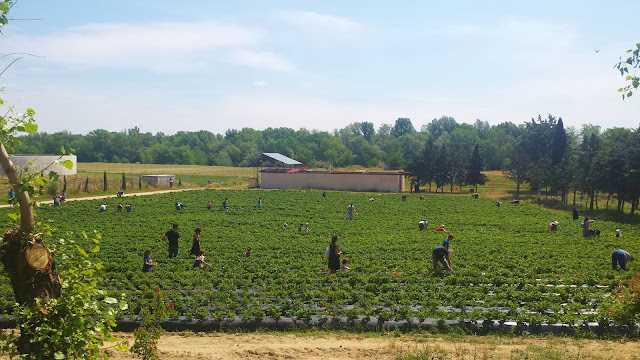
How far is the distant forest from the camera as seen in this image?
5216cm

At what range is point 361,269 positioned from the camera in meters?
19.5

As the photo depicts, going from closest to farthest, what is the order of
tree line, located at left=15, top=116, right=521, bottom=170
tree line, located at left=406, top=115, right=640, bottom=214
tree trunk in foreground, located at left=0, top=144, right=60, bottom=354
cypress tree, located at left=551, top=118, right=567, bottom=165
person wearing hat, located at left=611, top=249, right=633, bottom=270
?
tree trunk in foreground, located at left=0, top=144, right=60, bottom=354 < person wearing hat, located at left=611, top=249, right=633, bottom=270 < tree line, located at left=406, top=115, right=640, bottom=214 < cypress tree, located at left=551, top=118, right=567, bottom=165 < tree line, located at left=15, top=116, right=521, bottom=170

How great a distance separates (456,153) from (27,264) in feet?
374

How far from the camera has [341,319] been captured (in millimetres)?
13078

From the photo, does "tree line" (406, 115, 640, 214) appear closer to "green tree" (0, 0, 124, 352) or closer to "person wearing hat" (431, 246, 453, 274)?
"person wearing hat" (431, 246, 453, 274)

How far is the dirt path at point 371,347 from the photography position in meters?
10.4

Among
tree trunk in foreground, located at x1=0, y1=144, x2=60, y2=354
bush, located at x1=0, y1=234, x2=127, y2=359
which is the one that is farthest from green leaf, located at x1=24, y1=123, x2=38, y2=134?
bush, located at x1=0, y1=234, x2=127, y2=359

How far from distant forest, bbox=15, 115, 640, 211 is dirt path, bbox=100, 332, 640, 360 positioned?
38.1 metres

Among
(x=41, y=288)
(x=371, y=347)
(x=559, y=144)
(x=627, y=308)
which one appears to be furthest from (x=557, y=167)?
(x=41, y=288)

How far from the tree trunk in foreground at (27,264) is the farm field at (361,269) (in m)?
0.45

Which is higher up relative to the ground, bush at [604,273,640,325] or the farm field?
bush at [604,273,640,325]

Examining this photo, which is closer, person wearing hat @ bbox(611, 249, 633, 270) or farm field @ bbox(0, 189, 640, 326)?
farm field @ bbox(0, 189, 640, 326)

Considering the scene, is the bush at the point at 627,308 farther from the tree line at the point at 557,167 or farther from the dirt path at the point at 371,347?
the tree line at the point at 557,167

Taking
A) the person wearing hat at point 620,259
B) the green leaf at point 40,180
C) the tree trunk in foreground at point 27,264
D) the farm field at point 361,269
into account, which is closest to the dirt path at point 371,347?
the farm field at point 361,269
